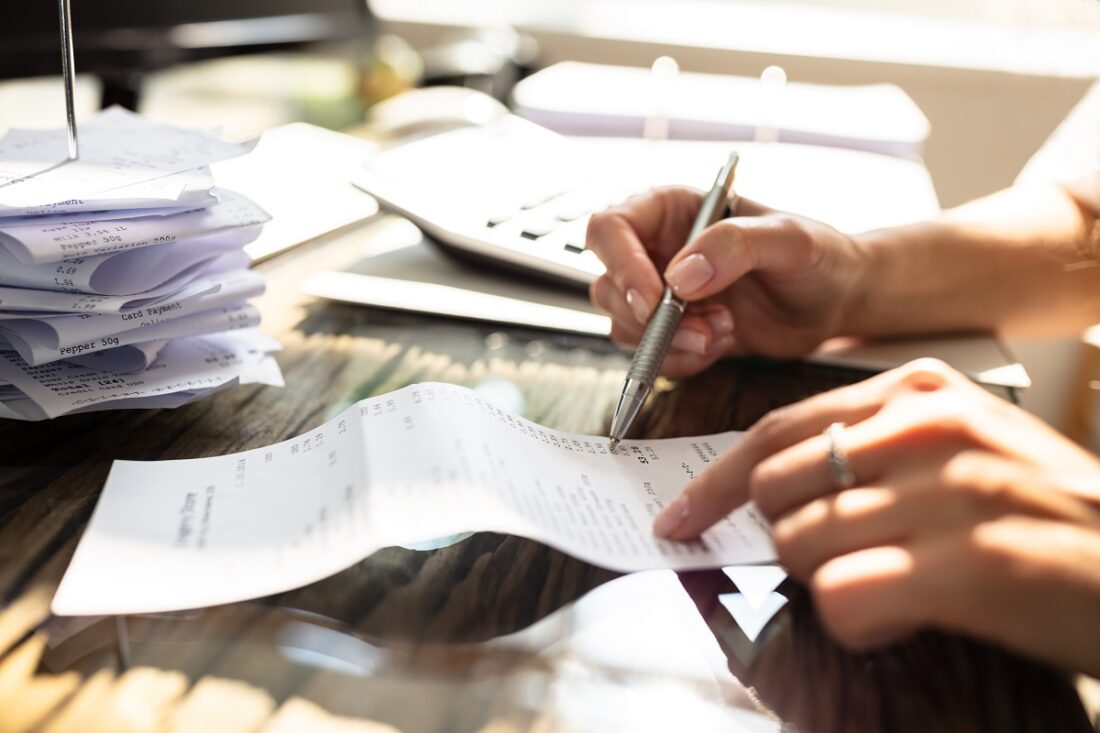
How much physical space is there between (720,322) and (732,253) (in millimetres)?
71

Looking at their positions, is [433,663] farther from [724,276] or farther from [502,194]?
[502,194]

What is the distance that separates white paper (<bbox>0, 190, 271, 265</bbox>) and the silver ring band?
370 millimetres

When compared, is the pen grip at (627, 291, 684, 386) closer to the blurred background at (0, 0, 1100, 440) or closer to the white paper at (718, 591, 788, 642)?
the white paper at (718, 591, 788, 642)

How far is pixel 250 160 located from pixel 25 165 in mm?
524

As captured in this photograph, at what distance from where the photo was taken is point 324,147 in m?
1.23

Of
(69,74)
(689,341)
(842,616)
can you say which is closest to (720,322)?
(689,341)

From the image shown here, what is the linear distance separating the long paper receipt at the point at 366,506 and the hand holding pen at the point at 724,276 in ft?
0.55

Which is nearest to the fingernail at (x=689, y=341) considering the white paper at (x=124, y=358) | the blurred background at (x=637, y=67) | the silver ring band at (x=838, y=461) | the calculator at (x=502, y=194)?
the calculator at (x=502, y=194)

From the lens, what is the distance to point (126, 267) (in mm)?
541

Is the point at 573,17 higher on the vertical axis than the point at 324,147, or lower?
higher

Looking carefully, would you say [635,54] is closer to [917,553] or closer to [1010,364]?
[1010,364]

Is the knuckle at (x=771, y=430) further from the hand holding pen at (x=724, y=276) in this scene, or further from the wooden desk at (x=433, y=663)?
the hand holding pen at (x=724, y=276)

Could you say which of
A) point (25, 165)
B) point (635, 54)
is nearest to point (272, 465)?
point (25, 165)

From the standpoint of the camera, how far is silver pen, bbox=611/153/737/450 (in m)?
0.53
